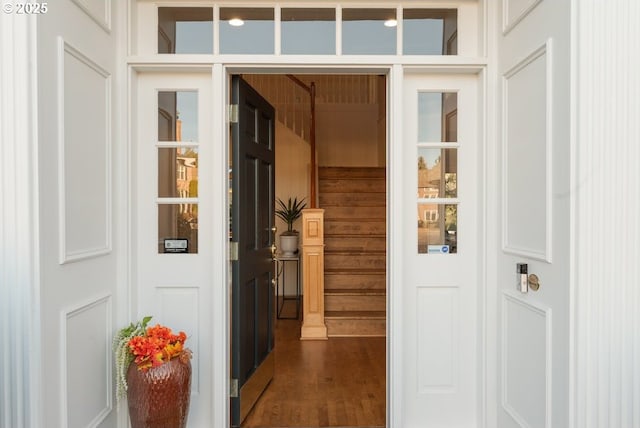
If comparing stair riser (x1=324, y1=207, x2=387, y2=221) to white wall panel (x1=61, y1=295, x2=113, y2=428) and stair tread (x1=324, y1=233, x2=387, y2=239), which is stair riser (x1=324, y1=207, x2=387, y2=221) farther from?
white wall panel (x1=61, y1=295, x2=113, y2=428)

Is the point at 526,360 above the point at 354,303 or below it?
above

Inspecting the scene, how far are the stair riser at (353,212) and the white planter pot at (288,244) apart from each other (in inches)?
21.9

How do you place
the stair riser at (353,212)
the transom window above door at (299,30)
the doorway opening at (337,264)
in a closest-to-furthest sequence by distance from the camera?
the transom window above door at (299,30) < the doorway opening at (337,264) < the stair riser at (353,212)

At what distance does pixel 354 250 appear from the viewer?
5.61m

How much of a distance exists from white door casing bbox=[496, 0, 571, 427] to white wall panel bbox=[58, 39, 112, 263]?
2.11 meters

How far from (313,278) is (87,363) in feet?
9.55

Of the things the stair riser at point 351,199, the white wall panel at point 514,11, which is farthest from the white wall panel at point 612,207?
the stair riser at point 351,199

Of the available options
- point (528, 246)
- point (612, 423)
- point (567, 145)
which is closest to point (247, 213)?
point (528, 246)

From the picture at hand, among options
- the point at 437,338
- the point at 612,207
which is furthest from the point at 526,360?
the point at 612,207

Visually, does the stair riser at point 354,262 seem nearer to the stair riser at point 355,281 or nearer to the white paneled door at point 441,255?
the stair riser at point 355,281

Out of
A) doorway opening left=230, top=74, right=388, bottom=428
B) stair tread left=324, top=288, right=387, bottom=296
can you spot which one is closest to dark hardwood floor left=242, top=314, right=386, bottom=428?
doorway opening left=230, top=74, right=388, bottom=428

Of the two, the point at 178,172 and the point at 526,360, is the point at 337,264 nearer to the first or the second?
the point at 178,172

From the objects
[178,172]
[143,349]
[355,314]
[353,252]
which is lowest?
[355,314]

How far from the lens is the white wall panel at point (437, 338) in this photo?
2.58 m
